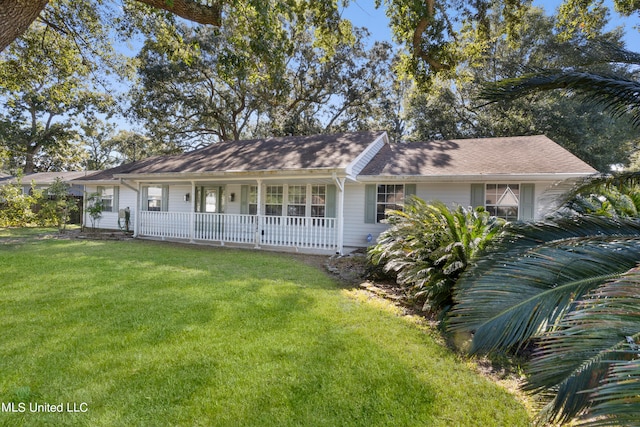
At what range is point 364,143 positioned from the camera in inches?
471

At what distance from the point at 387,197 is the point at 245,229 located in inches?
201

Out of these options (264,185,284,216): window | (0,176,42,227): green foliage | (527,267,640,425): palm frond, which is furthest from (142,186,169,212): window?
(527,267,640,425): palm frond

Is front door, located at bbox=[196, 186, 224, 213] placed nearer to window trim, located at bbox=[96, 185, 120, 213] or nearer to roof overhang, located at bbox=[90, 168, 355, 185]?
roof overhang, located at bbox=[90, 168, 355, 185]

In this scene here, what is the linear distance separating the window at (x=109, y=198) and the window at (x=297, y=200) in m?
10.6

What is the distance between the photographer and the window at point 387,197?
10.8 meters

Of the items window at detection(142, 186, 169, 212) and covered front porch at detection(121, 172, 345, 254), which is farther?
window at detection(142, 186, 169, 212)

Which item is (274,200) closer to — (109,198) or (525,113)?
(109,198)

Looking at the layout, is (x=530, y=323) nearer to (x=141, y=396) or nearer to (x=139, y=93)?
(x=141, y=396)

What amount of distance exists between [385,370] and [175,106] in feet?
71.7

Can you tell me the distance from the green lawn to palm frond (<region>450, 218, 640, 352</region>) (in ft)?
4.06

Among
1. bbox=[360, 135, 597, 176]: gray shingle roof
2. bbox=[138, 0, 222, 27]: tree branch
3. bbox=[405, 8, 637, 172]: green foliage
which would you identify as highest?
bbox=[405, 8, 637, 172]: green foliage

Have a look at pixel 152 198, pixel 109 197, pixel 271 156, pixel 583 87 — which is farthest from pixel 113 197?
pixel 583 87

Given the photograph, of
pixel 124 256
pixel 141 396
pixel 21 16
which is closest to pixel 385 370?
pixel 141 396

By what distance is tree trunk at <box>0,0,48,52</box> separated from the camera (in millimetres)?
4339
